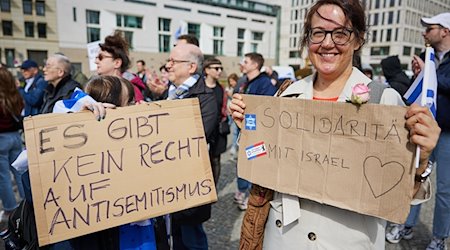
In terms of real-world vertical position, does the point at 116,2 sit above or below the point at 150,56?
above

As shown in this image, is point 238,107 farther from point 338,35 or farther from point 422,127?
point 422,127

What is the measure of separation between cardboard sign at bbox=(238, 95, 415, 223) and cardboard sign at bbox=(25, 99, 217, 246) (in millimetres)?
317

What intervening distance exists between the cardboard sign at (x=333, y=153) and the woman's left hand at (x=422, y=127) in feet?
0.11

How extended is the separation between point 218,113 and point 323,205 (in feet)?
6.93

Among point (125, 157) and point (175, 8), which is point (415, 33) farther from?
point (125, 157)

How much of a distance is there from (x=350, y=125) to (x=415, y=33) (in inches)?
3110

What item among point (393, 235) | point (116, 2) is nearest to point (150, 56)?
point (116, 2)

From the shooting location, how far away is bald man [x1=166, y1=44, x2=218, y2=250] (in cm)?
276

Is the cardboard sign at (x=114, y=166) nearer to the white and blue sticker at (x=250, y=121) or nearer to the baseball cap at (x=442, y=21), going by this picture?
the white and blue sticker at (x=250, y=121)

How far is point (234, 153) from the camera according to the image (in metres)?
7.44

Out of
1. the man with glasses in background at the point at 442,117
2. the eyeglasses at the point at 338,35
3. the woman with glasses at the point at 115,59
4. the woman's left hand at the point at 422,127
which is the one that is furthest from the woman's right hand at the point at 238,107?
the man with glasses in background at the point at 442,117

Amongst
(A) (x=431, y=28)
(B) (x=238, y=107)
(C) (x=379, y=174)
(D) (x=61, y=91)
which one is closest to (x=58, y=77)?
(D) (x=61, y=91)

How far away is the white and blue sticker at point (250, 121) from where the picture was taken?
167 cm

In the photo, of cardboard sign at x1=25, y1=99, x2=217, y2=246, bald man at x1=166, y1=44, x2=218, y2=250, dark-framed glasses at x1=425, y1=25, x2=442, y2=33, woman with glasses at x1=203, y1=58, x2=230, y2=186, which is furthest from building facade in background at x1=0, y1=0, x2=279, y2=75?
cardboard sign at x1=25, y1=99, x2=217, y2=246
